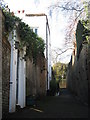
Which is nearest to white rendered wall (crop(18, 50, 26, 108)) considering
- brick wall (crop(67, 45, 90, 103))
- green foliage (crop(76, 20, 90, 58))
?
green foliage (crop(76, 20, 90, 58))

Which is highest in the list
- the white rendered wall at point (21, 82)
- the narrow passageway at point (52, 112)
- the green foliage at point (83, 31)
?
the green foliage at point (83, 31)

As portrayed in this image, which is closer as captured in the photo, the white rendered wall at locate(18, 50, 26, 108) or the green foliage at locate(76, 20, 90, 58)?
the green foliage at locate(76, 20, 90, 58)

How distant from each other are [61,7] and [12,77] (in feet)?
12.9

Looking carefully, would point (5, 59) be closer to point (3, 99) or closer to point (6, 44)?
point (6, 44)

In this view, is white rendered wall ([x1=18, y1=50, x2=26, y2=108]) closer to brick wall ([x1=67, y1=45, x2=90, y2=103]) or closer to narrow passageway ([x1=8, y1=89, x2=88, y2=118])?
narrow passageway ([x1=8, y1=89, x2=88, y2=118])

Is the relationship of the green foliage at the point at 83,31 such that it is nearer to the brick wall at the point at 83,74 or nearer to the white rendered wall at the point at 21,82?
the brick wall at the point at 83,74

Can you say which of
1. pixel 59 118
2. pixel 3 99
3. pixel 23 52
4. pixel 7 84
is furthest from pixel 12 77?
pixel 23 52

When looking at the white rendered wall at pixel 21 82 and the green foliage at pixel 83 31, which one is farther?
the white rendered wall at pixel 21 82

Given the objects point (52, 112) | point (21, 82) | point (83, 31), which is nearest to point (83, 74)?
point (83, 31)

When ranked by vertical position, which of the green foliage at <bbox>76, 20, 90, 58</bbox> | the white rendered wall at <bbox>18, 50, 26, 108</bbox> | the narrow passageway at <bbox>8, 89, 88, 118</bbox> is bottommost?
the narrow passageway at <bbox>8, 89, 88, 118</bbox>

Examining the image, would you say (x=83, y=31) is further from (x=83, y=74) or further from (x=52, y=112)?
(x=52, y=112)

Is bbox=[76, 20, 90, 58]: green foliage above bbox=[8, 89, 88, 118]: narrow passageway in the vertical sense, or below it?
above

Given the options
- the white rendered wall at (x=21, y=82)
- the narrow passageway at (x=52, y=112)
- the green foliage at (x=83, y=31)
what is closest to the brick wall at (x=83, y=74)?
the green foliage at (x=83, y=31)

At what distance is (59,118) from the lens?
20.0 feet
